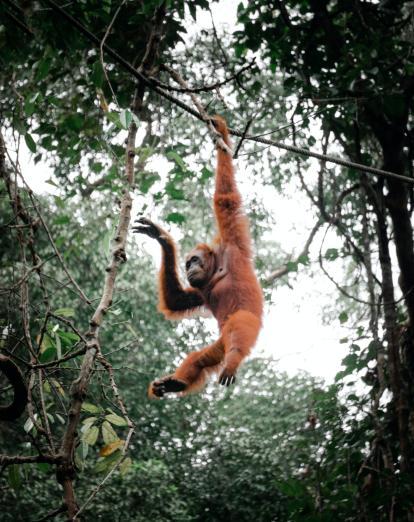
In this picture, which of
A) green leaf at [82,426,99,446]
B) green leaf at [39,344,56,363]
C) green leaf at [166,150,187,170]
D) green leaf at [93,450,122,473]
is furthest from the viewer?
green leaf at [166,150,187,170]

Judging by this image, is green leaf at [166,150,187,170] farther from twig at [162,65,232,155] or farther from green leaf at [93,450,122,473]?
green leaf at [93,450,122,473]

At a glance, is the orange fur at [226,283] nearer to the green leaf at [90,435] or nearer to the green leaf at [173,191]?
the green leaf at [173,191]

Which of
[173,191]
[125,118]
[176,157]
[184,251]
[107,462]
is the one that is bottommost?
[107,462]

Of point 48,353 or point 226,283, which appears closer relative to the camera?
point 48,353

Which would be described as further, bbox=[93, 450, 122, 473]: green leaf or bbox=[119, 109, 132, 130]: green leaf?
bbox=[119, 109, 132, 130]: green leaf

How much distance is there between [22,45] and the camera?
3.25 m

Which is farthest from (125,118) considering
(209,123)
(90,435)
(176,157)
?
(90,435)

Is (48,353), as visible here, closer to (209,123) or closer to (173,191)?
(209,123)

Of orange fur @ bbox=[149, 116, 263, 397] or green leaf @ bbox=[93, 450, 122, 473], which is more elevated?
orange fur @ bbox=[149, 116, 263, 397]

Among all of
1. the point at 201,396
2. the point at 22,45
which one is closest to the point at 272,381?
the point at 201,396

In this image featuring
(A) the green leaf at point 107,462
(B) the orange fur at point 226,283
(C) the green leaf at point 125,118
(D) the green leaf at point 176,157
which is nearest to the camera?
(A) the green leaf at point 107,462

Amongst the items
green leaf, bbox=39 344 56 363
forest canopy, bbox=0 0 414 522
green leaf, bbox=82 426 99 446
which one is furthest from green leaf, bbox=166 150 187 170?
green leaf, bbox=82 426 99 446

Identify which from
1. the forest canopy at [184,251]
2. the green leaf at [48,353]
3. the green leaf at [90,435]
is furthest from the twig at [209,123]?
the green leaf at [90,435]

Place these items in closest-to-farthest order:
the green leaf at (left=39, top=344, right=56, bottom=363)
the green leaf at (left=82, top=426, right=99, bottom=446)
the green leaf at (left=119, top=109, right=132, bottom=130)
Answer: the green leaf at (left=82, top=426, right=99, bottom=446) → the green leaf at (left=119, top=109, right=132, bottom=130) → the green leaf at (left=39, top=344, right=56, bottom=363)
